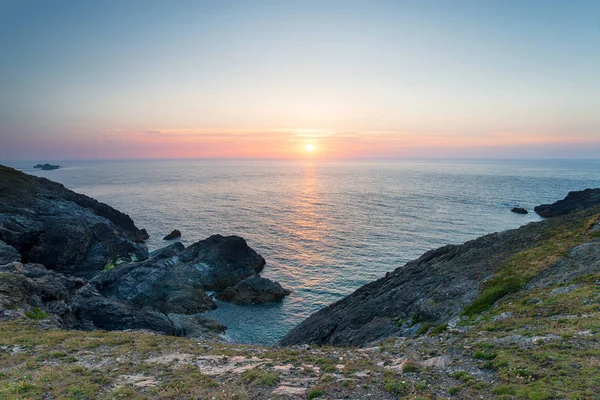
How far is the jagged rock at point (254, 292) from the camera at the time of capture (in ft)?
174

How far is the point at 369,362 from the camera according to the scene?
743 inches

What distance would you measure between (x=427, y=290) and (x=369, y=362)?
15996mm

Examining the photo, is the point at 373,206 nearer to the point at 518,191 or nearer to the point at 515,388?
the point at 518,191

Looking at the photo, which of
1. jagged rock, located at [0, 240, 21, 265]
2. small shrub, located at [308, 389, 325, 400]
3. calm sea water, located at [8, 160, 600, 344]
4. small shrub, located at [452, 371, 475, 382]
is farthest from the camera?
calm sea water, located at [8, 160, 600, 344]

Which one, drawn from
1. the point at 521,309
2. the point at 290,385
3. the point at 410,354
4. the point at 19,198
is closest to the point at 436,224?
the point at 521,309

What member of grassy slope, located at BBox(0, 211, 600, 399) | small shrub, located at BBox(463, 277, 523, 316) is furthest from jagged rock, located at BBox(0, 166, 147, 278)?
small shrub, located at BBox(463, 277, 523, 316)

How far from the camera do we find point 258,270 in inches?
2621

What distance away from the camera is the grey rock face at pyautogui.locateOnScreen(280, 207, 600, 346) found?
89.7ft

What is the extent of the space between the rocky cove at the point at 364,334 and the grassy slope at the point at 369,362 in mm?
97

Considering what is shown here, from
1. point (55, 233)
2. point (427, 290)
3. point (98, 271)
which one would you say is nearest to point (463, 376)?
point (427, 290)

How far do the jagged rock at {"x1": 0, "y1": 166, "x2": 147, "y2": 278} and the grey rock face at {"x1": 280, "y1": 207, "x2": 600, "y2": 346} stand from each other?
49164mm

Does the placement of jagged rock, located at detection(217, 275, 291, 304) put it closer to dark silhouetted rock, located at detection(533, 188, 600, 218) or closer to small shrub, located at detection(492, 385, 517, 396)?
small shrub, located at detection(492, 385, 517, 396)

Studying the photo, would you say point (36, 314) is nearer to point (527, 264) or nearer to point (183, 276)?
point (183, 276)

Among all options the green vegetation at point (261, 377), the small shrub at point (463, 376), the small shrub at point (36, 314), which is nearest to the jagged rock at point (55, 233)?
the small shrub at point (36, 314)
